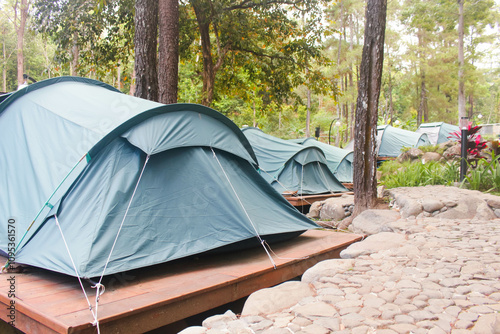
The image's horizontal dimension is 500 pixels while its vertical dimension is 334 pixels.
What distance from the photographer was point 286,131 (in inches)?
1326

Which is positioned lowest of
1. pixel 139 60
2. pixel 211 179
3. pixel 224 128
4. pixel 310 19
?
pixel 211 179

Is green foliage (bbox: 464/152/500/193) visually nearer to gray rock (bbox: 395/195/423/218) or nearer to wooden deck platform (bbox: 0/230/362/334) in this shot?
gray rock (bbox: 395/195/423/218)

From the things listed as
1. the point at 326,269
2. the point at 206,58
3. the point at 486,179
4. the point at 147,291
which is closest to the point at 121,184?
the point at 147,291

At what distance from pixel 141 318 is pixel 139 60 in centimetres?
506

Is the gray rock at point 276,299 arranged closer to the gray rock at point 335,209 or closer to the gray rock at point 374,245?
the gray rock at point 374,245

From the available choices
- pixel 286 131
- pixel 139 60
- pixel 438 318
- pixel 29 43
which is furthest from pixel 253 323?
pixel 29 43

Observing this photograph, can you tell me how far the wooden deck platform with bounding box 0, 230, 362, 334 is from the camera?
2.36 m

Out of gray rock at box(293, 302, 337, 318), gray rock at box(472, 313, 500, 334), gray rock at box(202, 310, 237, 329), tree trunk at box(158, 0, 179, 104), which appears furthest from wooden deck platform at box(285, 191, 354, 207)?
gray rock at box(472, 313, 500, 334)

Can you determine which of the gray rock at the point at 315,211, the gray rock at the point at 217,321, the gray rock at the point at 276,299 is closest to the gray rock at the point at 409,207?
the gray rock at the point at 315,211

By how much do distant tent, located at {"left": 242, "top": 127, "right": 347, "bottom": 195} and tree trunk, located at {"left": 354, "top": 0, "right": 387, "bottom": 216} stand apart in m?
3.64

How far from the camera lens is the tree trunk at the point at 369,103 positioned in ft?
18.8

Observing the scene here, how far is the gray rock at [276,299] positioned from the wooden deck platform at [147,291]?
447mm

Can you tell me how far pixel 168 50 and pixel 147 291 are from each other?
16.4 feet

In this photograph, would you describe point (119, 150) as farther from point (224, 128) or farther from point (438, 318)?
point (438, 318)
